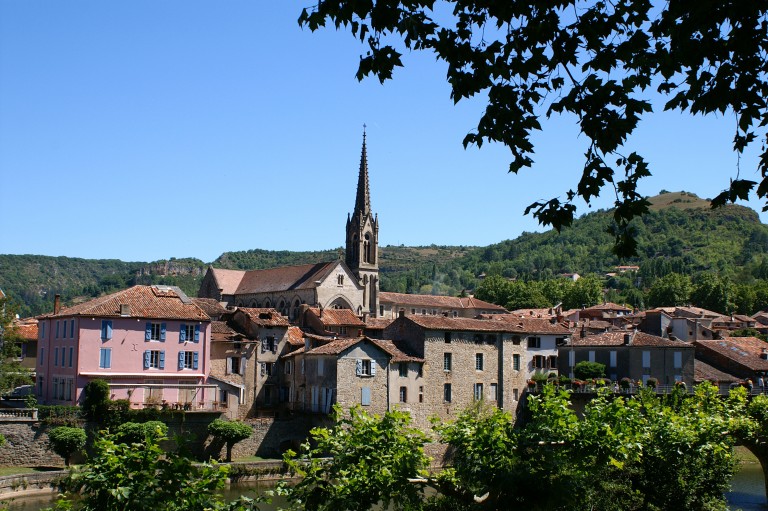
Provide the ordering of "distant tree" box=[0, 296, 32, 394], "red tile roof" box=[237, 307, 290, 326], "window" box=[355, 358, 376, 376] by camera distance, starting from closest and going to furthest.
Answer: "window" box=[355, 358, 376, 376], "distant tree" box=[0, 296, 32, 394], "red tile roof" box=[237, 307, 290, 326]

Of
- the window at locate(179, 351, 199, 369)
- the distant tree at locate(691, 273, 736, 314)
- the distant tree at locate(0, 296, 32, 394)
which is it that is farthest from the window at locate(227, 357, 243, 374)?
the distant tree at locate(691, 273, 736, 314)

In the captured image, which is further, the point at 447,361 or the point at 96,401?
the point at 447,361

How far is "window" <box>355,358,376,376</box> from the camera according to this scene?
51778 millimetres

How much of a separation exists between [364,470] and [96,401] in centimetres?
3268

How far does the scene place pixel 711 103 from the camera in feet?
31.0

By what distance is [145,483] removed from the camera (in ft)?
43.4

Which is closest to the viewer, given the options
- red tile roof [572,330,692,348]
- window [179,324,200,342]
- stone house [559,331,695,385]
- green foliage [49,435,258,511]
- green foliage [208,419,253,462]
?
green foliage [49,435,258,511]

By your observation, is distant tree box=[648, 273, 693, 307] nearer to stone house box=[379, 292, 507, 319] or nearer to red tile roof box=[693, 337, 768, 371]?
stone house box=[379, 292, 507, 319]

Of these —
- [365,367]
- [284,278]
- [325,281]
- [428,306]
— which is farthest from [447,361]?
[428,306]

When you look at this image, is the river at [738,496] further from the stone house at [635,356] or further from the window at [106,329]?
the window at [106,329]

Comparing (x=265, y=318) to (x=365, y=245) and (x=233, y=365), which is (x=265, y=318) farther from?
(x=365, y=245)

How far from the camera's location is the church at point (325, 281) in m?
88.2

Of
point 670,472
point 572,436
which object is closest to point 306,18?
point 572,436

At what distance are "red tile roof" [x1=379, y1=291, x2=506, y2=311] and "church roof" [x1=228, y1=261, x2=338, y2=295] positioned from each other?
24.3 metres
